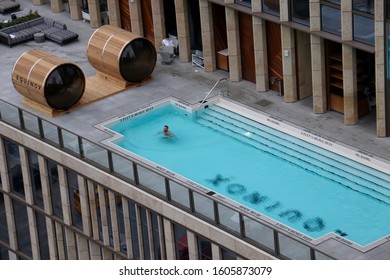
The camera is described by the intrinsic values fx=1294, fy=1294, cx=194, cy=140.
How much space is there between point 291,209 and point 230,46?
12.4 metres

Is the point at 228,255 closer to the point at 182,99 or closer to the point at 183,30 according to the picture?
the point at 182,99

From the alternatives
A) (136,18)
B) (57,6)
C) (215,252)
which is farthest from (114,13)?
(215,252)

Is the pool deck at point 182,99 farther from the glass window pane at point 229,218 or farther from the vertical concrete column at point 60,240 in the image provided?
the glass window pane at point 229,218

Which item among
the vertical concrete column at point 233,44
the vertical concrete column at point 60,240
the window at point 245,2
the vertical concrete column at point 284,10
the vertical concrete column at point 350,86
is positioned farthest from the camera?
the vertical concrete column at point 233,44

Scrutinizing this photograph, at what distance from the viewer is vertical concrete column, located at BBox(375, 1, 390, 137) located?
49.7 m

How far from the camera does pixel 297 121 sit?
54625 mm

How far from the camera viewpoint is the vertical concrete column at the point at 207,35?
58.9 meters

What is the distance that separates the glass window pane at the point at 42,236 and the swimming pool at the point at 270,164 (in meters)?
5.49

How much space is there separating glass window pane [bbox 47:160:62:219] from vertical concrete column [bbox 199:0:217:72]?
9.52 m

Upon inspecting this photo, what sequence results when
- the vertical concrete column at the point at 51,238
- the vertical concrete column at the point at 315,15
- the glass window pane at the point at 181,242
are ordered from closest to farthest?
1. the glass window pane at the point at 181,242
2. the vertical concrete column at the point at 315,15
3. the vertical concrete column at the point at 51,238

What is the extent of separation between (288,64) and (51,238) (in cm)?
1309

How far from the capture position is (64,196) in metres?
55.3

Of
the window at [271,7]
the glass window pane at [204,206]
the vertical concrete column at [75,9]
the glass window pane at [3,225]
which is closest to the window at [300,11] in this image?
the window at [271,7]

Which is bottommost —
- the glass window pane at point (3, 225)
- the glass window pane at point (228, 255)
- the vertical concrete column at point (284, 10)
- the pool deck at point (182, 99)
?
the glass window pane at point (3, 225)
